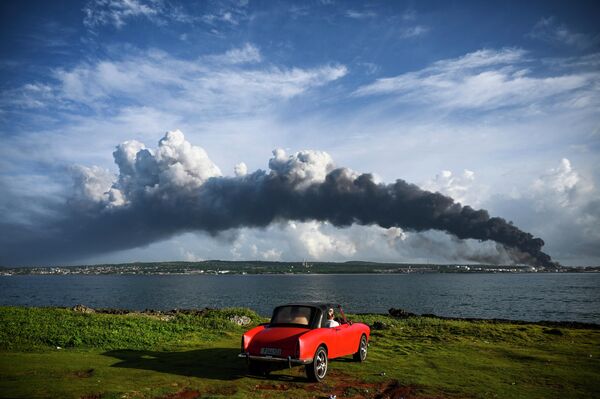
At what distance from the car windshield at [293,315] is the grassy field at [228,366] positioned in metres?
1.77

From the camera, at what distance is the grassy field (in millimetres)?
11750

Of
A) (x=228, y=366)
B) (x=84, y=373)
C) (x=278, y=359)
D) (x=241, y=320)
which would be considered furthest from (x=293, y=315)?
(x=241, y=320)

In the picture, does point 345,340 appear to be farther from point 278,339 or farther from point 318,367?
point 278,339

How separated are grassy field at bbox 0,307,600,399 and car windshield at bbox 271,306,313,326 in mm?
1769

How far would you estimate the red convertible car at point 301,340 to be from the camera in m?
12.8

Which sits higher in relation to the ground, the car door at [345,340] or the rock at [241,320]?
the car door at [345,340]

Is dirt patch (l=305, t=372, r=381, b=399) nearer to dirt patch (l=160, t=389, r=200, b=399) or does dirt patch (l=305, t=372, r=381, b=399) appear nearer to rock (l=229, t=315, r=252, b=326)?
dirt patch (l=160, t=389, r=200, b=399)

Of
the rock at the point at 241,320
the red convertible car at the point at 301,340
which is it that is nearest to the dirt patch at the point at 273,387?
the red convertible car at the point at 301,340

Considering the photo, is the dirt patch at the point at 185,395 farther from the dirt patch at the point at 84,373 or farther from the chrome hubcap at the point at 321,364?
the chrome hubcap at the point at 321,364

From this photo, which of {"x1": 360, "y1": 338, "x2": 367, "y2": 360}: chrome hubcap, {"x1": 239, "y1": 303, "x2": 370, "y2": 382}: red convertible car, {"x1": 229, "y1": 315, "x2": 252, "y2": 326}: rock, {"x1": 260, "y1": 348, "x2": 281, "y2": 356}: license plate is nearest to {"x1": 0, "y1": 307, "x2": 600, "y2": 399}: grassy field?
{"x1": 360, "y1": 338, "x2": 367, "y2": 360}: chrome hubcap

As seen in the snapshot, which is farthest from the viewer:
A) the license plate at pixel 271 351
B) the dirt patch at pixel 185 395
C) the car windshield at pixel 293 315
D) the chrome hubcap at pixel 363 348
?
the chrome hubcap at pixel 363 348

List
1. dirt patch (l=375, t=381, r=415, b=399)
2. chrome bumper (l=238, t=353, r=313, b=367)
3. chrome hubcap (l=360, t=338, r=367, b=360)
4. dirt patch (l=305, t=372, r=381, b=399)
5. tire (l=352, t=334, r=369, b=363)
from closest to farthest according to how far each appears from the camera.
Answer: dirt patch (l=375, t=381, r=415, b=399) < dirt patch (l=305, t=372, r=381, b=399) < chrome bumper (l=238, t=353, r=313, b=367) < tire (l=352, t=334, r=369, b=363) < chrome hubcap (l=360, t=338, r=367, b=360)

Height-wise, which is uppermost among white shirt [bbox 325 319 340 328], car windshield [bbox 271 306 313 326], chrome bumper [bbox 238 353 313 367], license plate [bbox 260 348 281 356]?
car windshield [bbox 271 306 313 326]

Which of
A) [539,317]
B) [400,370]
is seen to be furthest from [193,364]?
[539,317]
